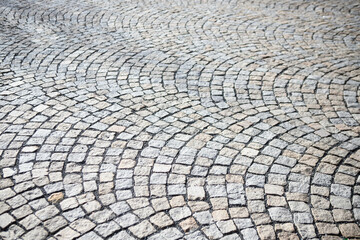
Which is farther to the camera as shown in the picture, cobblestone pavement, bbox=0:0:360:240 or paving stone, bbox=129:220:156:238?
cobblestone pavement, bbox=0:0:360:240

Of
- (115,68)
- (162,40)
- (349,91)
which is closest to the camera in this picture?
(349,91)

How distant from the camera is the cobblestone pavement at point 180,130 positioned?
3527 mm

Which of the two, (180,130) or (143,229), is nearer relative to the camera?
(143,229)

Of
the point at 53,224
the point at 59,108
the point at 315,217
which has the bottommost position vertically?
the point at 315,217

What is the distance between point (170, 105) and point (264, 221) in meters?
2.51

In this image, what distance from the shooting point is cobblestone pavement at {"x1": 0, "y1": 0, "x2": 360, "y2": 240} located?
3527mm

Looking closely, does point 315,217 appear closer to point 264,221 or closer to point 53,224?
point 264,221

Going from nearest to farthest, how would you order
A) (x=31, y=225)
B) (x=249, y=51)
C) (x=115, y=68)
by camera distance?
(x=31, y=225) < (x=115, y=68) < (x=249, y=51)

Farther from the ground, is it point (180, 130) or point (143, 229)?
point (180, 130)

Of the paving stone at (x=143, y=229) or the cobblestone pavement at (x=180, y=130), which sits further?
the cobblestone pavement at (x=180, y=130)

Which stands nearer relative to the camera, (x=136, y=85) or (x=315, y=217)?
(x=315, y=217)

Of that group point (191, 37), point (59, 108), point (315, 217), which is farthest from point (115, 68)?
point (315, 217)

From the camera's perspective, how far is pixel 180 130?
4832mm

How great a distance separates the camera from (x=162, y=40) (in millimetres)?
7863
